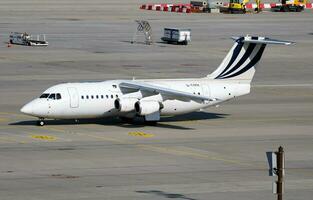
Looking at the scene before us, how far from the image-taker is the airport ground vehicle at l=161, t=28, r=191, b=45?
109 m

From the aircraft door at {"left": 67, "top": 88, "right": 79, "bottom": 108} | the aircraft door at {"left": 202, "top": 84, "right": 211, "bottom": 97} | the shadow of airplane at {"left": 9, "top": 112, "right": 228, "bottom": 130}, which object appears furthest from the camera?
the aircraft door at {"left": 202, "top": 84, "right": 211, "bottom": 97}

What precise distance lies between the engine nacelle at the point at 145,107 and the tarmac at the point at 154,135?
1021 mm

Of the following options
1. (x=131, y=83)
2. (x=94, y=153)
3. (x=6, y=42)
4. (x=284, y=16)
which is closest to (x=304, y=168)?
(x=94, y=153)

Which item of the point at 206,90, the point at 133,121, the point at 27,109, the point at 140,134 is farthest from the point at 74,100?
the point at 206,90

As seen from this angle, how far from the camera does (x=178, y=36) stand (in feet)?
357

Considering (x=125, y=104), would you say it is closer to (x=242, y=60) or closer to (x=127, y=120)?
(x=127, y=120)

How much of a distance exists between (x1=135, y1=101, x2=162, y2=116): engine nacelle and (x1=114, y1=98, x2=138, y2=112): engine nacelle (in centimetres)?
28

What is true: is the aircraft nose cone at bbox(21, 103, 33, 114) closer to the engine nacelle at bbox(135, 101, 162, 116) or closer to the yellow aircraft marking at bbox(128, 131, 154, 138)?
the yellow aircraft marking at bbox(128, 131, 154, 138)

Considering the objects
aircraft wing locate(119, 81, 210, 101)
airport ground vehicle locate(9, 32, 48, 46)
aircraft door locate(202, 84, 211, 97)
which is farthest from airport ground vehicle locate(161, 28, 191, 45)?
aircraft wing locate(119, 81, 210, 101)

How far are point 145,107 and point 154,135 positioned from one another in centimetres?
250

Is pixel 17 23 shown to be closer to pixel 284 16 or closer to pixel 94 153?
pixel 284 16

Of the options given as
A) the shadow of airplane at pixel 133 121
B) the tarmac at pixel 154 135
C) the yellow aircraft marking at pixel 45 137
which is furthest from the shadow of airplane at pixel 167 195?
the shadow of airplane at pixel 133 121

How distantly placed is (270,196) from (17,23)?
9838 centimetres

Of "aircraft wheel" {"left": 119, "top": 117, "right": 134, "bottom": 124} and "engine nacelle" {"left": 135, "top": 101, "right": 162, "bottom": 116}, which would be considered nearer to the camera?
"engine nacelle" {"left": 135, "top": 101, "right": 162, "bottom": 116}
